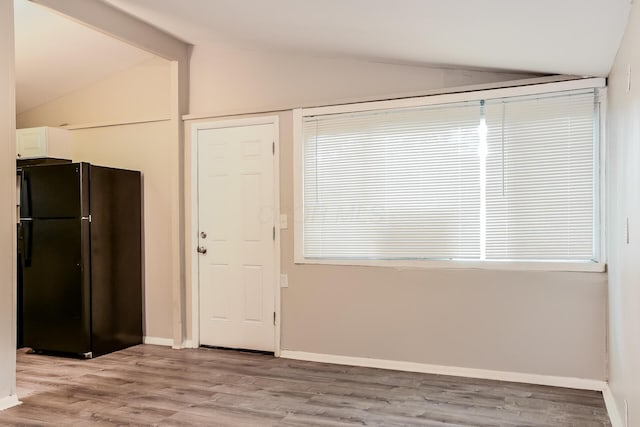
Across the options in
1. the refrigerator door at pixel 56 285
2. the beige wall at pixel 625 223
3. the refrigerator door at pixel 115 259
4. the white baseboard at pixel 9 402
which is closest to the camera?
the beige wall at pixel 625 223

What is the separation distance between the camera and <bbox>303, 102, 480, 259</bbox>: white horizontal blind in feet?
13.2

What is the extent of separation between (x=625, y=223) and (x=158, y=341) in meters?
4.15

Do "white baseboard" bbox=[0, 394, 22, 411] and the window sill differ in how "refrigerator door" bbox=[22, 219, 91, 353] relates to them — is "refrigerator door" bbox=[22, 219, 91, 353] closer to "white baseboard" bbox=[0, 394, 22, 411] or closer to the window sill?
"white baseboard" bbox=[0, 394, 22, 411]

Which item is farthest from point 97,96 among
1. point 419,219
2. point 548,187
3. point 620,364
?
point 620,364

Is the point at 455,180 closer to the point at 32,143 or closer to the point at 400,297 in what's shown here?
the point at 400,297

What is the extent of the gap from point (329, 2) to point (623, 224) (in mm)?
1939

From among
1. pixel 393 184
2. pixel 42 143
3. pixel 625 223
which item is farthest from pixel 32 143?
pixel 625 223

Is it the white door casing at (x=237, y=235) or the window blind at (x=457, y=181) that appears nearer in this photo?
the window blind at (x=457, y=181)

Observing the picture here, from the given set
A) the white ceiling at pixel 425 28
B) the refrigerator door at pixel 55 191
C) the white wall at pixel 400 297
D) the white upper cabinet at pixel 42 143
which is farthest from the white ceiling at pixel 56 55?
the refrigerator door at pixel 55 191

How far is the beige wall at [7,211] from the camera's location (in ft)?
11.0

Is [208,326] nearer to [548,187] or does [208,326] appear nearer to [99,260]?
[99,260]

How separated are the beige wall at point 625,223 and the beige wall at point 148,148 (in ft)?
12.0

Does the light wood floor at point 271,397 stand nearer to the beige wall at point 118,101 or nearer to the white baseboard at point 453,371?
the white baseboard at point 453,371

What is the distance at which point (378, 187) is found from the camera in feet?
14.2
